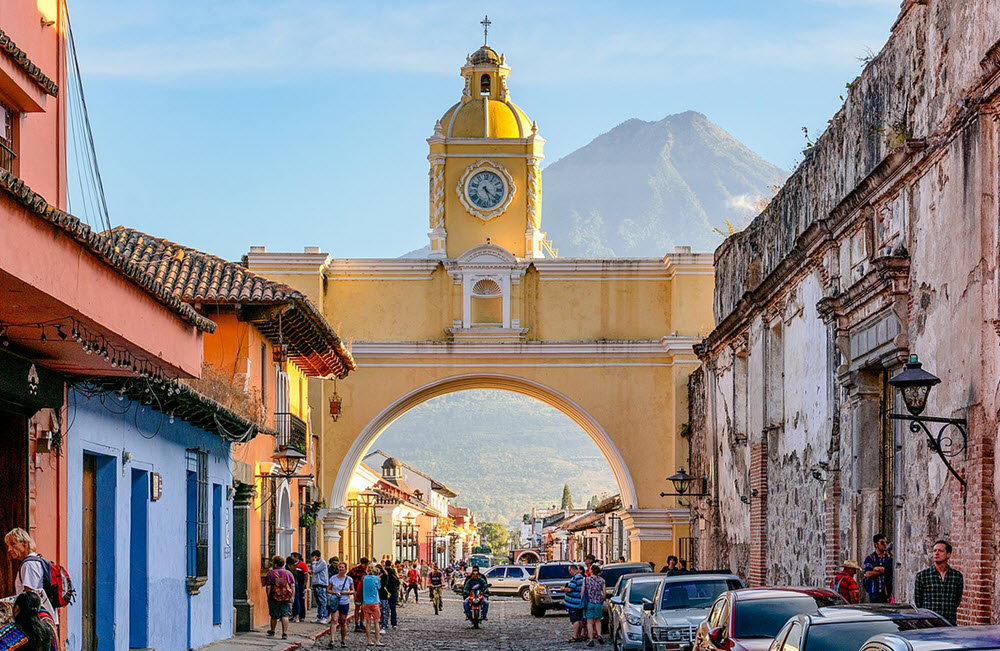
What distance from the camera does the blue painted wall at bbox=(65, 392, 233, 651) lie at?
15.8m

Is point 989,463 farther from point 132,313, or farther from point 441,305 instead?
point 441,305

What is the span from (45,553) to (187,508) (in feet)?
23.0

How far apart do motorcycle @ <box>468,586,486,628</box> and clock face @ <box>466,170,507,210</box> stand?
12.0 m

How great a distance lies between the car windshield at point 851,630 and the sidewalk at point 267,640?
12.7 meters

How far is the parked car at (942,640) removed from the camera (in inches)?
288

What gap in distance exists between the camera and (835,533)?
1855cm

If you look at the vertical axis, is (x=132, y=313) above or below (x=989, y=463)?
above

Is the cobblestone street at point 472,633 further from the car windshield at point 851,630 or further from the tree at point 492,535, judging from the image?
the tree at point 492,535

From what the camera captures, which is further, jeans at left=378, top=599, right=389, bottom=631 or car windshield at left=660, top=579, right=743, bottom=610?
jeans at left=378, top=599, right=389, bottom=631

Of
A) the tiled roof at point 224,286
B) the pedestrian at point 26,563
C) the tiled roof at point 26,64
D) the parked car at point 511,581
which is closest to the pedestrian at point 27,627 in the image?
the pedestrian at point 26,563

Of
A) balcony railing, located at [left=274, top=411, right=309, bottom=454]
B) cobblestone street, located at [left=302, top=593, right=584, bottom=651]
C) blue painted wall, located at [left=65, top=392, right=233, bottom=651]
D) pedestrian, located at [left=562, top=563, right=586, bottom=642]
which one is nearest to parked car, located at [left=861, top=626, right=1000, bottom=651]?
blue painted wall, located at [left=65, top=392, right=233, bottom=651]

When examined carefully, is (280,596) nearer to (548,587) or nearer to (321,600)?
(321,600)

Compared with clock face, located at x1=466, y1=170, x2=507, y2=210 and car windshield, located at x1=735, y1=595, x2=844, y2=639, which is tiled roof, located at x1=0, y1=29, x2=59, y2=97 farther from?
clock face, located at x1=466, y1=170, x2=507, y2=210

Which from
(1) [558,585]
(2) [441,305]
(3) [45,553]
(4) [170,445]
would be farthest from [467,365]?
(3) [45,553]
